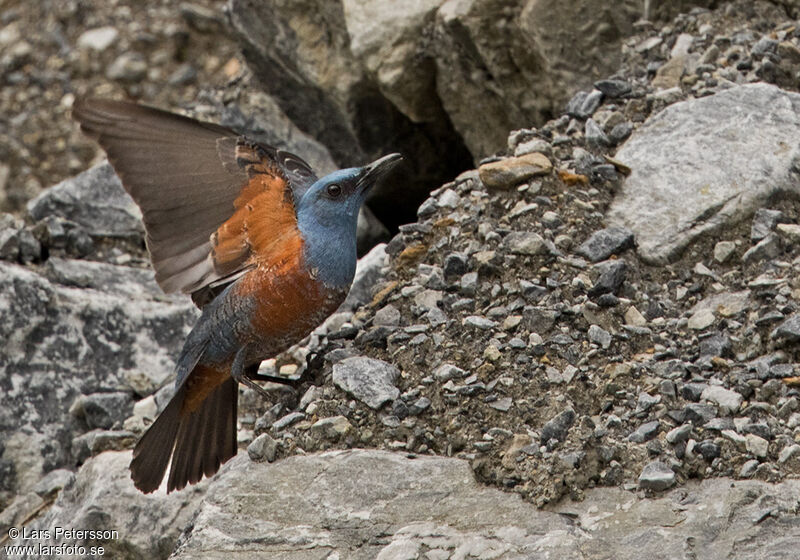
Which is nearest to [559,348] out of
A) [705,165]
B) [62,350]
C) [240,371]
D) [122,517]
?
[705,165]

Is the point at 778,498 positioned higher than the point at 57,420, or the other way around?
the point at 778,498

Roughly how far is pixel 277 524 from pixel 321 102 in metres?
4.43

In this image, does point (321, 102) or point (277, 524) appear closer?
point (277, 524)

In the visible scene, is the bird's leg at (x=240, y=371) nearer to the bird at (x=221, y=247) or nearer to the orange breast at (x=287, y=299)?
the bird at (x=221, y=247)

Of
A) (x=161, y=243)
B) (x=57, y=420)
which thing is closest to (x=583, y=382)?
(x=161, y=243)

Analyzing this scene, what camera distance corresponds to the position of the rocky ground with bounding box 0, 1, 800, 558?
→ 3.81m

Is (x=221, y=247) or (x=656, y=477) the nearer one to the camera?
(x=656, y=477)

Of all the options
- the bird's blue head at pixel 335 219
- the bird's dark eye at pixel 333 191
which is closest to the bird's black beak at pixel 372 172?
the bird's blue head at pixel 335 219

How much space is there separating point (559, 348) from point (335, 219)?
3.79 ft

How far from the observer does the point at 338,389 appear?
4516mm

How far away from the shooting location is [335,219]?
4.95 m

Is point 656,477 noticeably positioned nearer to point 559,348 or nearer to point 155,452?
point 559,348

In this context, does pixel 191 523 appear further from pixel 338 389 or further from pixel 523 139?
pixel 523 139

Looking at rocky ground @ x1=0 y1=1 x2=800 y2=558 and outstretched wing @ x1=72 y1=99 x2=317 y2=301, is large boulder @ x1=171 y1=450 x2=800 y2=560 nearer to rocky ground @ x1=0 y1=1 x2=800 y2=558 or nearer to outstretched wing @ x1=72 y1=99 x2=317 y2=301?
rocky ground @ x1=0 y1=1 x2=800 y2=558
